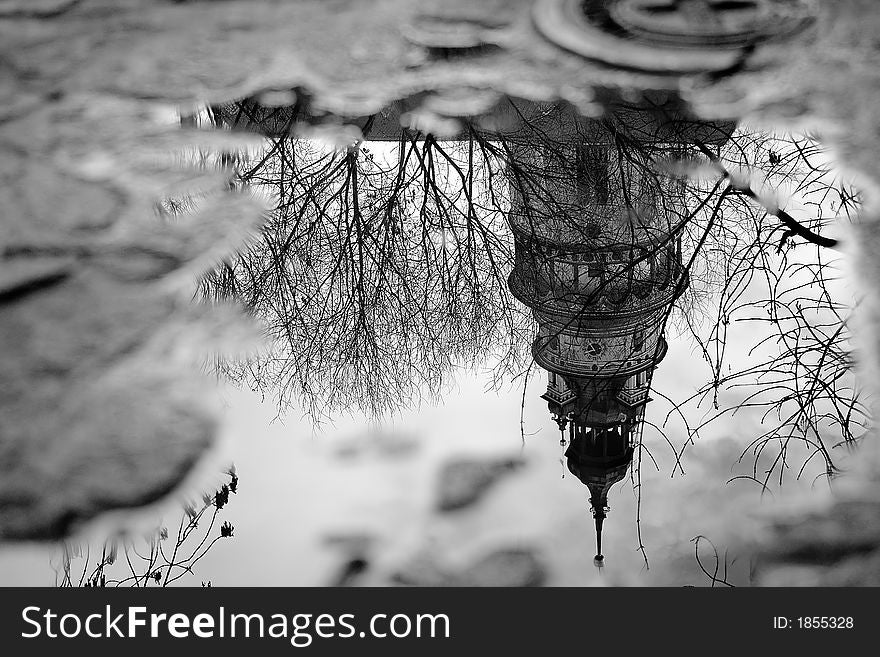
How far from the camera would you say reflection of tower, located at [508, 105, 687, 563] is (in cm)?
193

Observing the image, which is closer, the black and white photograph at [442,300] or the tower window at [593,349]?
the black and white photograph at [442,300]

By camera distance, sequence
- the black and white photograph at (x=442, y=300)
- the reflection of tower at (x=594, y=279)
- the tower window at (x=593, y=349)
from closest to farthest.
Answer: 1. the black and white photograph at (x=442, y=300)
2. the reflection of tower at (x=594, y=279)
3. the tower window at (x=593, y=349)

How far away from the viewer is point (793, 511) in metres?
1.68

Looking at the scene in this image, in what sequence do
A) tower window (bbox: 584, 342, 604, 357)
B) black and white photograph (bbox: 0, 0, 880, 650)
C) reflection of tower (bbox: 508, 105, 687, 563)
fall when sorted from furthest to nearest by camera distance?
1. tower window (bbox: 584, 342, 604, 357)
2. reflection of tower (bbox: 508, 105, 687, 563)
3. black and white photograph (bbox: 0, 0, 880, 650)

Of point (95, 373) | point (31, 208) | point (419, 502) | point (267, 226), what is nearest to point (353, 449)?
point (419, 502)

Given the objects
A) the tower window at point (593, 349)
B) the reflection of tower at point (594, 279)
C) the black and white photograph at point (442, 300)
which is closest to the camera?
the black and white photograph at point (442, 300)

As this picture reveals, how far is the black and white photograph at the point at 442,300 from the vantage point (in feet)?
5.49

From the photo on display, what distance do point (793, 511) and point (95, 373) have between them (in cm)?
147

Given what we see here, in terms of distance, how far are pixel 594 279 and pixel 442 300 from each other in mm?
406

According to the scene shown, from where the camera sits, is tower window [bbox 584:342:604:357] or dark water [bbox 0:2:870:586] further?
tower window [bbox 584:342:604:357]

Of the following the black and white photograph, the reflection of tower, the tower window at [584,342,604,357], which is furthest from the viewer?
the tower window at [584,342,604,357]

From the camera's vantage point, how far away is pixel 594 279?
7.53 ft

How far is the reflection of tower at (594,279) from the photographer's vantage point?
1.93m

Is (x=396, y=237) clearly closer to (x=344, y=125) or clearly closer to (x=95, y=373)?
(x=344, y=125)
